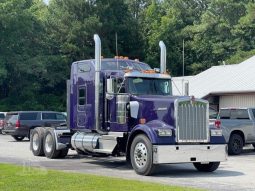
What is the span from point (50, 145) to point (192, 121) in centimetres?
641

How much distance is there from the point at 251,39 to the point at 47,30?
22.0 m

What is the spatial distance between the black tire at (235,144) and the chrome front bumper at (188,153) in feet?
21.5

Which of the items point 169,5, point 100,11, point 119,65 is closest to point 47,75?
point 100,11

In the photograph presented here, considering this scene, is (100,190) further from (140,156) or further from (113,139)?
(113,139)

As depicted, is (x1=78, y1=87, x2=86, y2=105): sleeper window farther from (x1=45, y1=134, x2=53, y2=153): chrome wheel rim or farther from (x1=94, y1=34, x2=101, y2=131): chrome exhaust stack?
(x1=45, y1=134, x2=53, y2=153): chrome wheel rim

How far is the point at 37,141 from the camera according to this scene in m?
20.6

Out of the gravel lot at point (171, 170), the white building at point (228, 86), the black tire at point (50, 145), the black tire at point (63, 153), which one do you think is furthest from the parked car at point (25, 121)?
the black tire at point (63, 153)

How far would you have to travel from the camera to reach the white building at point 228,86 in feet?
110

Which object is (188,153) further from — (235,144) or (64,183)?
(235,144)

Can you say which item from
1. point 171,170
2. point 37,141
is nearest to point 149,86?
point 171,170

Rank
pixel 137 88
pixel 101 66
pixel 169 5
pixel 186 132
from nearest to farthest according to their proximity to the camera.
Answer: pixel 186 132 < pixel 137 88 < pixel 101 66 < pixel 169 5

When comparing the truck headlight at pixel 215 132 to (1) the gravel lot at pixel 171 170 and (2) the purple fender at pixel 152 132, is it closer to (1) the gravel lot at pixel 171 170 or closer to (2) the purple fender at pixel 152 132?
(1) the gravel lot at pixel 171 170

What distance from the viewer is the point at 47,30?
197 feet

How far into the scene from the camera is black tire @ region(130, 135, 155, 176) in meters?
14.7
